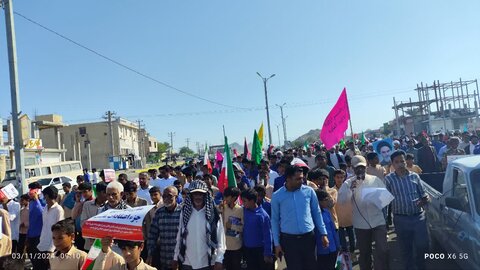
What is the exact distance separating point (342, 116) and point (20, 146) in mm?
8752

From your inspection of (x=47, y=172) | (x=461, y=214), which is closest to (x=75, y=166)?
(x=47, y=172)

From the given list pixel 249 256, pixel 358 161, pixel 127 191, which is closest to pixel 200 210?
pixel 249 256

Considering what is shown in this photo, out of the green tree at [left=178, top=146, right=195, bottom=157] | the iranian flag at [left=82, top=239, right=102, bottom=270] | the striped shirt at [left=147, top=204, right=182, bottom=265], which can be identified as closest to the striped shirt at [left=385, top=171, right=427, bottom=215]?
the striped shirt at [left=147, top=204, right=182, bottom=265]

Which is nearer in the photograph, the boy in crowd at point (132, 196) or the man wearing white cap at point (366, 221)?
the man wearing white cap at point (366, 221)

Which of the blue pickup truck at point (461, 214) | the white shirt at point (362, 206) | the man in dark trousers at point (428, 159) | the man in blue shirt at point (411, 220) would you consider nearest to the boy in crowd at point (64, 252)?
the white shirt at point (362, 206)

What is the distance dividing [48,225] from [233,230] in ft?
9.60

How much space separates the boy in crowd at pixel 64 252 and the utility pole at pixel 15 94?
23.7ft

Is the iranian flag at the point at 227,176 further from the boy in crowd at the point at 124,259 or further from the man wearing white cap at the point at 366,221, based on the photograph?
the boy in crowd at the point at 124,259

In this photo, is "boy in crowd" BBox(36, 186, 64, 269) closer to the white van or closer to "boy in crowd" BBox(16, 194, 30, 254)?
"boy in crowd" BBox(16, 194, 30, 254)

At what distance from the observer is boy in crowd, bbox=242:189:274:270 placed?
486 centimetres

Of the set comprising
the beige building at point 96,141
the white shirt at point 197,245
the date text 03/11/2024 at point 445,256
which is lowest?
the date text 03/11/2024 at point 445,256

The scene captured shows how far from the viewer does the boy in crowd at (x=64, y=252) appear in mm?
3506

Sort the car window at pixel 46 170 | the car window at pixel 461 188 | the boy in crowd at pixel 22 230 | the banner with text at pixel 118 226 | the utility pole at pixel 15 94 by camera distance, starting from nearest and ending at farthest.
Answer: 1. the banner with text at pixel 118 226
2. the car window at pixel 461 188
3. the boy in crowd at pixel 22 230
4. the utility pole at pixel 15 94
5. the car window at pixel 46 170

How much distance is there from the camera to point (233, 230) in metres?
4.94
